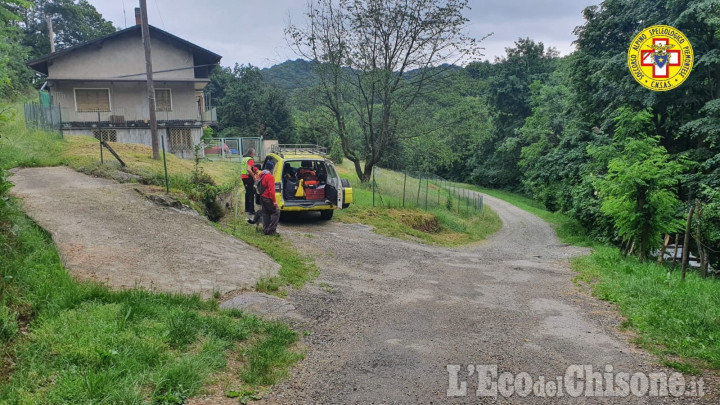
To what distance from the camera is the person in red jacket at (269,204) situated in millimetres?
11594

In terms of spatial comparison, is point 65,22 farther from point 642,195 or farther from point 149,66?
point 642,195

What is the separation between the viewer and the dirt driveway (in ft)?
21.9

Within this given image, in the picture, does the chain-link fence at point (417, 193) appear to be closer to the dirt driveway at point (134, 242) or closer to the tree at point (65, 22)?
the dirt driveway at point (134, 242)

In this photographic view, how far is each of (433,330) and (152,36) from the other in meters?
26.4

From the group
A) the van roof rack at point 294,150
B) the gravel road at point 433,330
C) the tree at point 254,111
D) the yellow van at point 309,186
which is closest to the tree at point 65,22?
the tree at point 254,111

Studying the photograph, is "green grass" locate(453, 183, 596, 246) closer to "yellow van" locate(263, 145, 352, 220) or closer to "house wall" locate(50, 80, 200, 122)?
"yellow van" locate(263, 145, 352, 220)

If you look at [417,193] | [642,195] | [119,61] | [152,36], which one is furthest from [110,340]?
[119,61]

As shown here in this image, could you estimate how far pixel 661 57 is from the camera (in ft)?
42.9

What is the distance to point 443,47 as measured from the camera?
83.9 ft

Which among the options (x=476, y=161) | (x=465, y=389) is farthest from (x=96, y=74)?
(x=476, y=161)

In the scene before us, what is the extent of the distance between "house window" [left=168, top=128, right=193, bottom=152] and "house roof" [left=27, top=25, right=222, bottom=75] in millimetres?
4121

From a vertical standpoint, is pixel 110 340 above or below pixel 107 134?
below

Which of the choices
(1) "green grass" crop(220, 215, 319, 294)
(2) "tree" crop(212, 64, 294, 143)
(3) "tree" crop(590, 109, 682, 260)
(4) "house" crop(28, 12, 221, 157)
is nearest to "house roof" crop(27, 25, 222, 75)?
(4) "house" crop(28, 12, 221, 157)

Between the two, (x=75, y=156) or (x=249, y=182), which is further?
(x=75, y=156)
